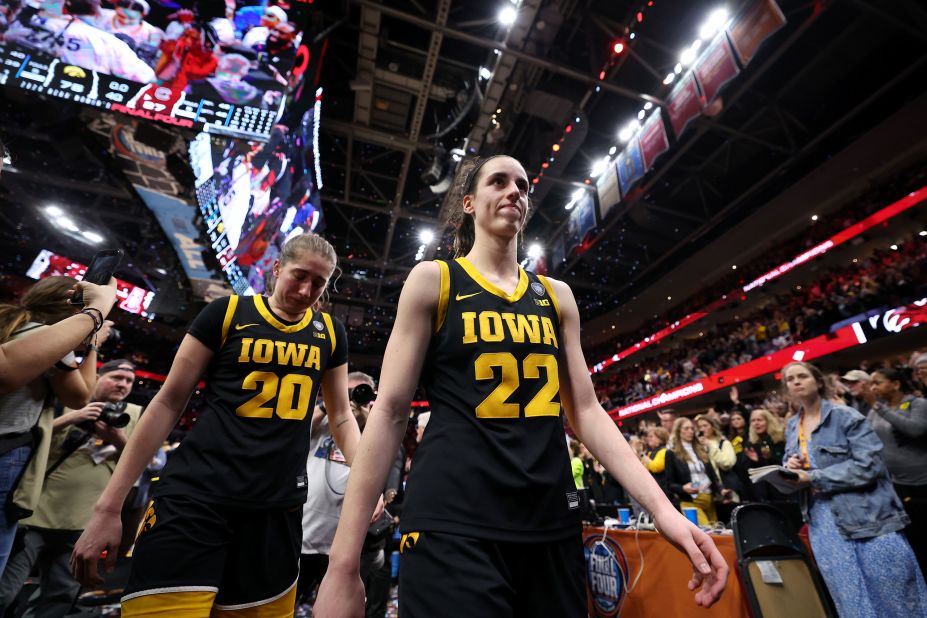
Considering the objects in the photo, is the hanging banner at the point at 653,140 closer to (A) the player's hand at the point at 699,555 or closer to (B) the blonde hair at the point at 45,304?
(A) the player's hand at the point at 699,555

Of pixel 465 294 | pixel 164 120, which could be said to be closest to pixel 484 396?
pixel 465 294

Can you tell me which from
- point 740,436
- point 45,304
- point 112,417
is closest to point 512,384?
point 45,304

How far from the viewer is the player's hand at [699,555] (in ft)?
3.03

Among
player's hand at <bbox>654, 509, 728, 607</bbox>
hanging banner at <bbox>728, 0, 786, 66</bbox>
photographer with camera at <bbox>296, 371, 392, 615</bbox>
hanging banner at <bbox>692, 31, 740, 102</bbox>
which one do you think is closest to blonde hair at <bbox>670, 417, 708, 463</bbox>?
photographer with camera at <bbox>296, 371, 392, 615</bbox>

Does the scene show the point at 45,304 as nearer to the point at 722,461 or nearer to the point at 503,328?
the point at 503,328

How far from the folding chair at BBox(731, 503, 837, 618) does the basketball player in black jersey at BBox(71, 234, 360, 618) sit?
8.06 ft

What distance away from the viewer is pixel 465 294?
1.23 meters

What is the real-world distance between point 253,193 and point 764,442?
23.0ft

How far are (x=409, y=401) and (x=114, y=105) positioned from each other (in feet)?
15.5

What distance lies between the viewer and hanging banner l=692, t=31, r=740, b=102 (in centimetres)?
586

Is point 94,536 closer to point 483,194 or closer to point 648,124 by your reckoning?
point 483,194

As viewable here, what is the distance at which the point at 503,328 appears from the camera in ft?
3.88

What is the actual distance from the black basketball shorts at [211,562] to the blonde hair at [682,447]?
17.4 ft

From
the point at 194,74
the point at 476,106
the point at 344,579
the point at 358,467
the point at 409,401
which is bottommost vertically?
the point at 344,579
